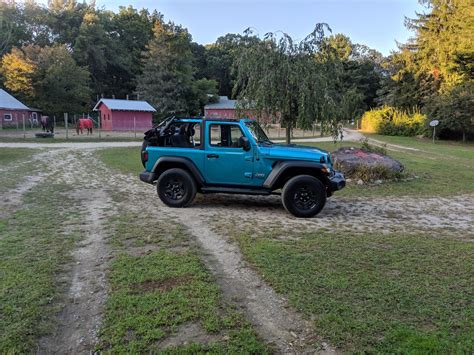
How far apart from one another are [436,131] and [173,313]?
122ft

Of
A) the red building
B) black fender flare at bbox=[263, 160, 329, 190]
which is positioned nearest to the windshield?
black fender flare at bbox=[263, 160, 329, 190]

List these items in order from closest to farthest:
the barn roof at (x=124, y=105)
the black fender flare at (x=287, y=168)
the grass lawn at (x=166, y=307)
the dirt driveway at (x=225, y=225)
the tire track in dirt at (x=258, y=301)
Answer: the grass lawn at (x=166, y=307)
the tire track in dirt at (x=258, y=301)
the dirt driveway at (x=225, y=225)
the black fender flare at (x=287, y=168)
the barn roof at (x=124, y=105)

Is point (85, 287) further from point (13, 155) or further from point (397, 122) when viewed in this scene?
point (397, 122)

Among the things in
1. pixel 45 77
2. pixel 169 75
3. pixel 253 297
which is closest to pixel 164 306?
pixel 253 297

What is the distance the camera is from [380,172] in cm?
1106

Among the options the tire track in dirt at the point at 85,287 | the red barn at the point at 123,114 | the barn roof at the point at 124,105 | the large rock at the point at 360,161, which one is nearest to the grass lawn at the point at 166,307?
the tire track in dirt at the point at 85,287

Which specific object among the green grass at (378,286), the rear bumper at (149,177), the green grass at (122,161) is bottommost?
the green grass at (378,286)

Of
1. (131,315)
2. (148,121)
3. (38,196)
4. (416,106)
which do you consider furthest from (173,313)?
(416,106)

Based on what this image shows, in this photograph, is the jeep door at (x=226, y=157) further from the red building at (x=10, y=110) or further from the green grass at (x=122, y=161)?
the red building at (x=10, y=110)

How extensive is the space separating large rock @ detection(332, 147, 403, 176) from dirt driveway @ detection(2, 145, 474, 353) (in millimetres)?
2321

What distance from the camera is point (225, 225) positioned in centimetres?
645

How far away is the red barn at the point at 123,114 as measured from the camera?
4091cm

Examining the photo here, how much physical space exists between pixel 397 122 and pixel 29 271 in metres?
41.5

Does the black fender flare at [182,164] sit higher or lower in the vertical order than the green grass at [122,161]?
higher
